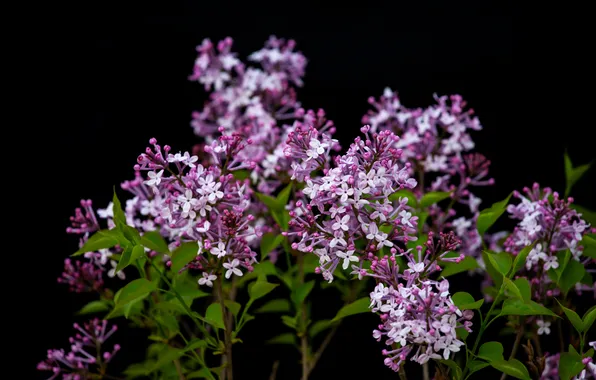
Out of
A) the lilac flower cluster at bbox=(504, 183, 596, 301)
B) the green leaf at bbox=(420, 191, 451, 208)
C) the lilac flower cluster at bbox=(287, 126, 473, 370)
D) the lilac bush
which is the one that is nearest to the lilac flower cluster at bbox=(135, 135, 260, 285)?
the lilac bush

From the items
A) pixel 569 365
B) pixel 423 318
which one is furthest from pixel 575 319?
pixel 423 318

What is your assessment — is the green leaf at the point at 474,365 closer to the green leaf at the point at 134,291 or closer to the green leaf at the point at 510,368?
the green leaf at the point at 510,368

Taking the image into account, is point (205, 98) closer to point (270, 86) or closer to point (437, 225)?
point (270, 86)

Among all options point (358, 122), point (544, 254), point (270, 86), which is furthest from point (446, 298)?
point (358, 122)

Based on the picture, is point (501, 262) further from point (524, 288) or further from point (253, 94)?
point (253, 94)

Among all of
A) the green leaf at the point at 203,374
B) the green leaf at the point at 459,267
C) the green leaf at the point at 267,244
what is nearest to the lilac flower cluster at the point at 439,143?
the green leaf at the point at 459,267

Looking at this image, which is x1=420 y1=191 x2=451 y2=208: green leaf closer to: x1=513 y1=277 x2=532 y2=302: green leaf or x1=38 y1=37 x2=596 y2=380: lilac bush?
x1=38 y1=37 x2=596 y2=380: lilac bush
